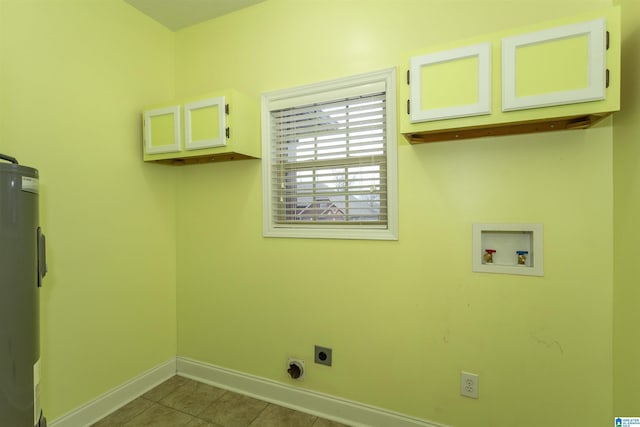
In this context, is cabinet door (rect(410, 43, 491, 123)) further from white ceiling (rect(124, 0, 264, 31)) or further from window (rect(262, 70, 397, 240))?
white ceiling (rect(124, 0, 264, 31))

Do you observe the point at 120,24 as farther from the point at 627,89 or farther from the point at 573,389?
the point at 573,389

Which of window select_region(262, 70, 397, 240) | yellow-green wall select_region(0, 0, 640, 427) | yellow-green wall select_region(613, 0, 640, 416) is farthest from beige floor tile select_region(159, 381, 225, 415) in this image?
yellow-green wall select_region(613, 0, 640, 416)

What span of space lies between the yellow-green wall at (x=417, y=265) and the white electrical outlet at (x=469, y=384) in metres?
0.03

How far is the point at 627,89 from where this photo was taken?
1279 millimetres

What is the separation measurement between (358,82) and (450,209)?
924mm

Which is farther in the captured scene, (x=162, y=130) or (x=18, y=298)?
(x=162, y=130)

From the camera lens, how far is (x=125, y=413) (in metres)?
1.92

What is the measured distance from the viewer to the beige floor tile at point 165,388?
2.09 m

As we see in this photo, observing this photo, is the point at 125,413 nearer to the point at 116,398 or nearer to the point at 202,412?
the point at 116,398

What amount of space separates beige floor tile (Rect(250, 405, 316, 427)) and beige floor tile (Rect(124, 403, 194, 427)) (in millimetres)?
443

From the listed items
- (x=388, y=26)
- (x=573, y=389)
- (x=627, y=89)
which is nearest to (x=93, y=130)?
(x=388, y=26)

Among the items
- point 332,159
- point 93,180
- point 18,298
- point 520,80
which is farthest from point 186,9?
point 520,80

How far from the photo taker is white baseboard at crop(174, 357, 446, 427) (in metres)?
1.75

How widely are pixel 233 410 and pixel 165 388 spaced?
24.5 inches
